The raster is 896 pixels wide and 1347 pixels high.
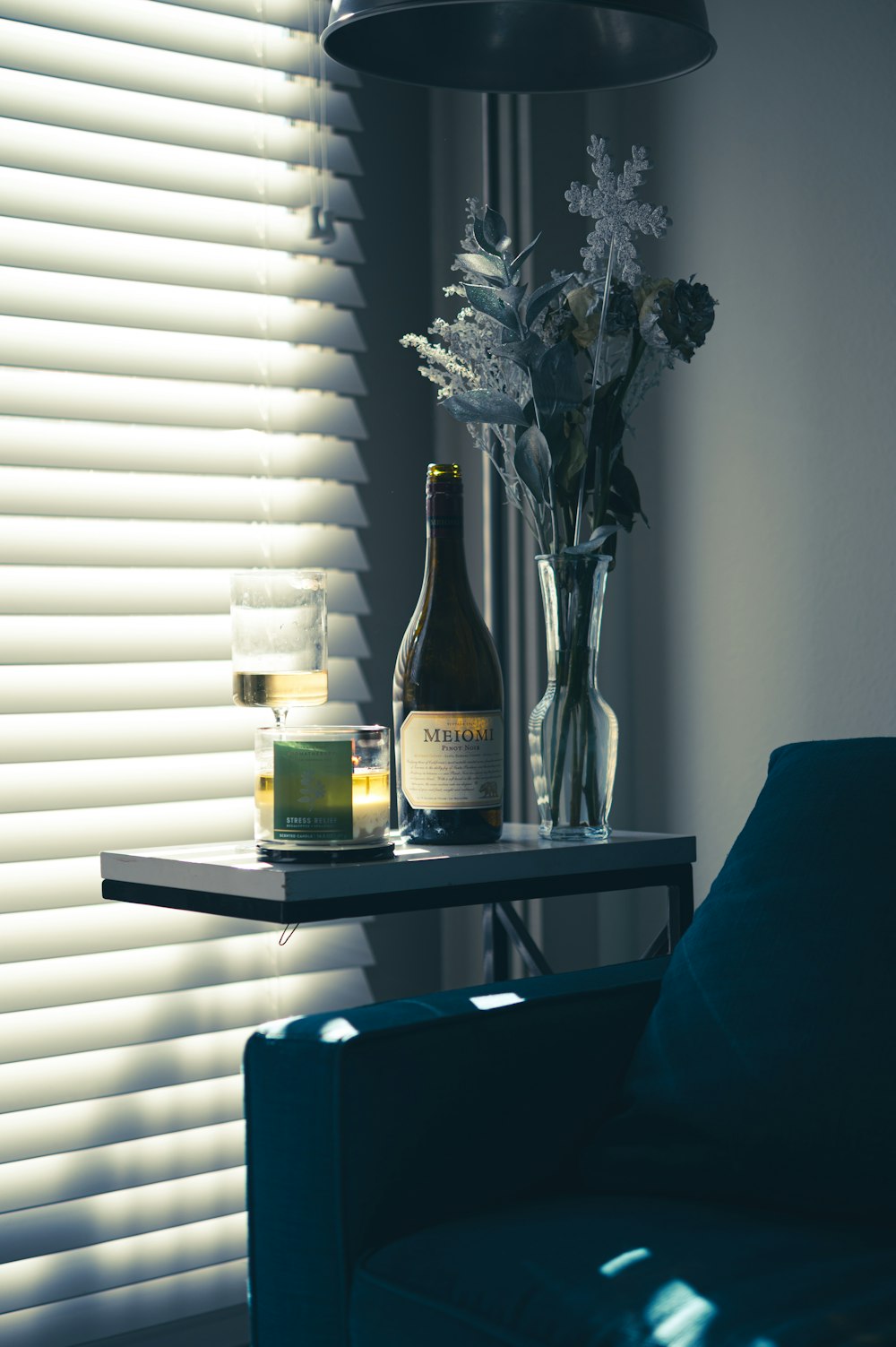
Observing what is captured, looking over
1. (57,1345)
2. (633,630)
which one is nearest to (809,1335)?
(57,1345)

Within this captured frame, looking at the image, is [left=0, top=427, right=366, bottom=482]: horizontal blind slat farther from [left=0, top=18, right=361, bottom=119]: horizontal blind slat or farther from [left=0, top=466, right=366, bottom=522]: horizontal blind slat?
[left=0, top=18, right=361, bottom=119]: horizontal blind slat

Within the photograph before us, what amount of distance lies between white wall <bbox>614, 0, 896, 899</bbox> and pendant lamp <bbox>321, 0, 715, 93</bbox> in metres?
0.53

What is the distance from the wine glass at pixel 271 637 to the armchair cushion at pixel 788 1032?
53 centimetres

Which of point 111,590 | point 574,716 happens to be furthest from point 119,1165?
point 574,716

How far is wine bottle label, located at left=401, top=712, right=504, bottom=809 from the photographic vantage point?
5.51 ft

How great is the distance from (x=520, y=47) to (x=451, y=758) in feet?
2.54

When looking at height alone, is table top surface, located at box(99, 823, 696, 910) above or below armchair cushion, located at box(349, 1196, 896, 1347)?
above

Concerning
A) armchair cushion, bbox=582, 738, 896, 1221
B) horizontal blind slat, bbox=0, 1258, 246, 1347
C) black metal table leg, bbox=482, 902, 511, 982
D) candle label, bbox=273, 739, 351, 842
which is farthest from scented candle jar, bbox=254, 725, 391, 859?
horizontal blind slat, bbox=0, 1258, 246, 1347

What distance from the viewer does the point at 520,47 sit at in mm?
1619

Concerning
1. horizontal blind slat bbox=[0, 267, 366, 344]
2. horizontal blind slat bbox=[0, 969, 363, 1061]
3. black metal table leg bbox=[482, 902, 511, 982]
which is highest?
horizontal blind slat bbox=[0, 267, 366, 344]

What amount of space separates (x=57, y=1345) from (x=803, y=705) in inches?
52.2

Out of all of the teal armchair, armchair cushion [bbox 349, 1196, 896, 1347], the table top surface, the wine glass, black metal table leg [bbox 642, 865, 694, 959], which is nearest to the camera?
armchair cushion [bbox 349, 1196, 896, 1347]

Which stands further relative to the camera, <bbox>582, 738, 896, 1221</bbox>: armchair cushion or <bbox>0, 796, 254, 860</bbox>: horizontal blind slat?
<bbox>0, 796, 254, 860</bbox>: horizontal blind slat

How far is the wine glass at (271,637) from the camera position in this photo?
167 centimetres
